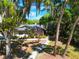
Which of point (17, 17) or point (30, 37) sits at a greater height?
point (17, 17)

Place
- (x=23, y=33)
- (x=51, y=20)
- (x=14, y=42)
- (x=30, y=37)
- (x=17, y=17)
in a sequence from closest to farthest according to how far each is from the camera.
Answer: (x=17, y=17) → (x=14, y=42) → (x=30, y=37) → (x=23, y=33) → (x=51, y=20)

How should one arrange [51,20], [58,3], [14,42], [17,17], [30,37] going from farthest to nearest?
[51,20]
[30,37]
[14,42]
[58,3]
[17,17]

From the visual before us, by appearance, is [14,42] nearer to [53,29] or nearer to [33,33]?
[33,33]

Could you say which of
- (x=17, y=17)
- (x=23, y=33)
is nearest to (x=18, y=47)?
(x=17, y=17)

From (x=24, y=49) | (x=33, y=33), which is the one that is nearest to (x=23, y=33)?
(x=33, y=33)

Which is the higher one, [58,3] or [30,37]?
[58,3]

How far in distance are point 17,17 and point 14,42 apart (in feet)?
24.4

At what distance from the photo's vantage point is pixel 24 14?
21859 millimetres

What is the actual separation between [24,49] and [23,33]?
9090mm

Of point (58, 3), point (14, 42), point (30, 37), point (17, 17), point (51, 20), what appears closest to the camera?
point (17, 17)

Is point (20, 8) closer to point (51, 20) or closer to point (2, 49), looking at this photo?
point (2, 49)

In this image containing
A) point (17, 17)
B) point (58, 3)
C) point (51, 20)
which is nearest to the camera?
point (17, 17)

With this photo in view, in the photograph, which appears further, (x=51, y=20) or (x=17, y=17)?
(x=51, y=20)

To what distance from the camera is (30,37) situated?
103ft
